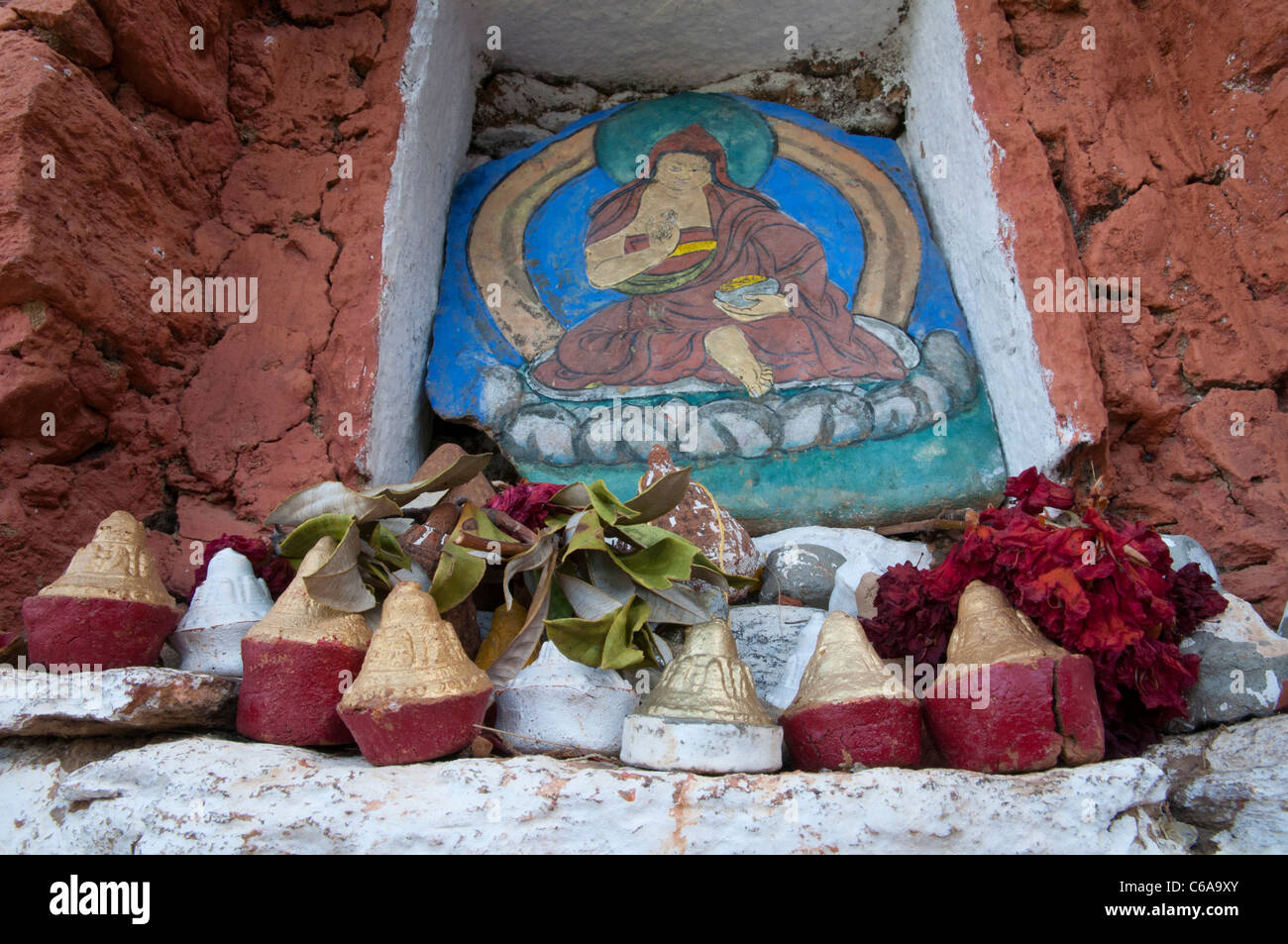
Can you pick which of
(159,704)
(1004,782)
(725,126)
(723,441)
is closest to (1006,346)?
(723,441)

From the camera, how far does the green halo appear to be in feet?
12.1

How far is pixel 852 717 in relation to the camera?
1.75 metres

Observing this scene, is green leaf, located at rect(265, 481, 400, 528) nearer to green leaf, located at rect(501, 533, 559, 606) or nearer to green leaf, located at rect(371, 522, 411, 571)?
green leaf, located at rect(371, 522, 411, 571)

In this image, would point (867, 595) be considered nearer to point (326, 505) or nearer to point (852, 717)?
point (852, 717)

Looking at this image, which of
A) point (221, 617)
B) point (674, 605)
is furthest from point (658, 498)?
point (221, 617)

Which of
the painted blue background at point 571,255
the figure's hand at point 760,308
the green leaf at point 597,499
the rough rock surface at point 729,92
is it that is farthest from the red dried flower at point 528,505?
the rough rock surface at point 729,92

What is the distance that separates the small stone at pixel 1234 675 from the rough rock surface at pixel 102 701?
6.44ft

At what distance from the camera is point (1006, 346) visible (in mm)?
2994

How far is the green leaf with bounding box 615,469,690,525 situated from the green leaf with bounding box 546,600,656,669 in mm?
250

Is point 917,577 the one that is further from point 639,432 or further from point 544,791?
point 639,432

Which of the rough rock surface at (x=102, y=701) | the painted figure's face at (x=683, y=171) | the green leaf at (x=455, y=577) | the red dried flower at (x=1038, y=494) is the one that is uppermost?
the painted figure's face at (x=683, y=171)

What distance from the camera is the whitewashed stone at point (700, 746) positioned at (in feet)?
5.46

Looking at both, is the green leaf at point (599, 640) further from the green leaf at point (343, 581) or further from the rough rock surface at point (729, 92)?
the rough rock surface at point (729, 92)

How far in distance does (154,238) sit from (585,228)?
1446 mm
